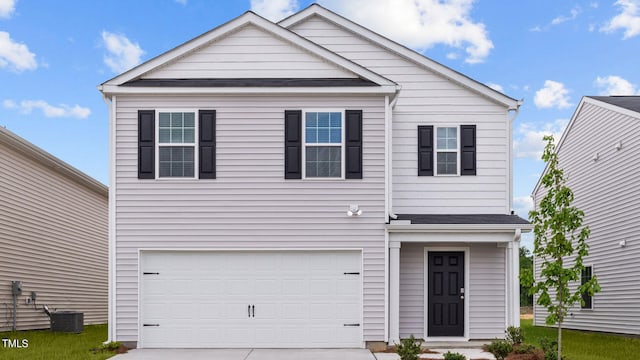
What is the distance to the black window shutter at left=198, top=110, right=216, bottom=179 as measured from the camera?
15930 mm

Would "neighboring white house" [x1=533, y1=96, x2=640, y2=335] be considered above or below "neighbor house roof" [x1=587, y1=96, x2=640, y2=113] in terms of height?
below

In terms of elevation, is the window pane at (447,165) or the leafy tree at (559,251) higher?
the window pane at (447,165)

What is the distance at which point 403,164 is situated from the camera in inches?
688

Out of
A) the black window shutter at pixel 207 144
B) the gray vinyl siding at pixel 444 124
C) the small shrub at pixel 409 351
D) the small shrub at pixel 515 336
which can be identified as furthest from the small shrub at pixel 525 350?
the black window shutter at pixel 207 144

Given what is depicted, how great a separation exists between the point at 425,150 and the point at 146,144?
21.0 feet

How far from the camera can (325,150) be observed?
1603 cm

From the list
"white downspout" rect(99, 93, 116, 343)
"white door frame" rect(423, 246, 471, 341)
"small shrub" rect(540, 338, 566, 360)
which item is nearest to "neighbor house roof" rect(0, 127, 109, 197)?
"white downspout" rect(99, 93, 116, 343)

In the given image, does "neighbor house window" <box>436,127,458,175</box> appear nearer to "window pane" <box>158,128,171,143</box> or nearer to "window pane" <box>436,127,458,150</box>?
"window pane" <box>436,127,458,150</box>

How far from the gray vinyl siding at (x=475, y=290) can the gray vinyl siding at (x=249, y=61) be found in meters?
4.55

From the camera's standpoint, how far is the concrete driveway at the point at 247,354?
46.9ft

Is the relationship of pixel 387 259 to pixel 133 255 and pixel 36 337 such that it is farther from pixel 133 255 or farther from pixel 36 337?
pixel 36 337

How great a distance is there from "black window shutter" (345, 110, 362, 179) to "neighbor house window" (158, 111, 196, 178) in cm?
330

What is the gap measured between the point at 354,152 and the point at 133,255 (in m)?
5.21

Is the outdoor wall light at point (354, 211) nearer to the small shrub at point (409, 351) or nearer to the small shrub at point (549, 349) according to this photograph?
the small shrub at point (409, 351)
